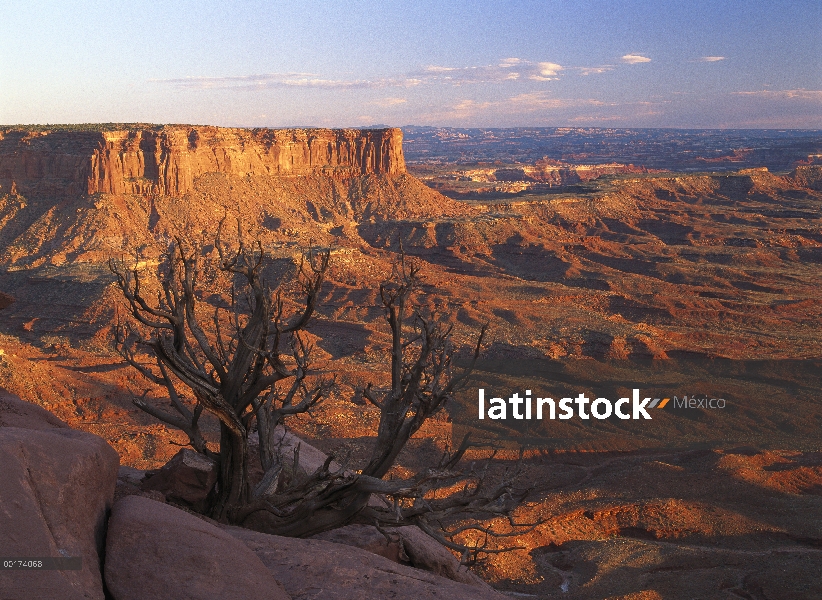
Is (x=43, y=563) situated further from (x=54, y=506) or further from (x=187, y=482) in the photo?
(x=187, y=482)

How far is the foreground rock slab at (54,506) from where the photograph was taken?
634 centimetres

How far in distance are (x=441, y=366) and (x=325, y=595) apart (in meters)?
3.29

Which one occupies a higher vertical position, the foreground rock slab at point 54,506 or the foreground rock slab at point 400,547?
the foreground rock slab at point 54,506

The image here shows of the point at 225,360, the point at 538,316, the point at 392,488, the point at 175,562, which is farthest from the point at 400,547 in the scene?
the point at 538,316

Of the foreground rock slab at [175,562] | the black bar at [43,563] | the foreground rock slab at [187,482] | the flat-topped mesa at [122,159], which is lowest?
the foreground rock slab at [187,482]

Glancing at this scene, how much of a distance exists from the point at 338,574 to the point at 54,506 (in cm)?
301

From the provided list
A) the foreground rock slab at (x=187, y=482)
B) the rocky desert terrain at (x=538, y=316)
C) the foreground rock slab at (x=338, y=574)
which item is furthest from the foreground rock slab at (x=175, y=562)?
the foreground rock slab at (x=187, y=482)

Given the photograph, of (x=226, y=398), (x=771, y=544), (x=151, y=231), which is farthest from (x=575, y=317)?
(x=226, y=398)

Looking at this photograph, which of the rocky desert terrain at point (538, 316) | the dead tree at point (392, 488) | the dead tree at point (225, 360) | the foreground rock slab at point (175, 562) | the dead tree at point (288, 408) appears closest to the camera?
the foreground rock slab at point (175, 562)

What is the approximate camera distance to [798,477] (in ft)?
90.1

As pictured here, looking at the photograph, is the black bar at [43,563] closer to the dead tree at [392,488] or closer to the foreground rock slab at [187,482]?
the dead tree at [392,488]

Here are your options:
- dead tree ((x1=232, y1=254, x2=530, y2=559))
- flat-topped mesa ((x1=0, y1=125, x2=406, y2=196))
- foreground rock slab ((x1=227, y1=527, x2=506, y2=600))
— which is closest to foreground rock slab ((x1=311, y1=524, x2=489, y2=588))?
dead tree ((x1=232, y1=254, x2=530, y2=559))

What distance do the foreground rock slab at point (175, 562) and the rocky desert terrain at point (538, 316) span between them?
2656mm

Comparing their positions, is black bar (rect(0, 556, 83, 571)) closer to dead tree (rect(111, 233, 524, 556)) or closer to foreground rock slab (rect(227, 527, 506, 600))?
foreground rock slab (rect(227, 527, 506, 600))
